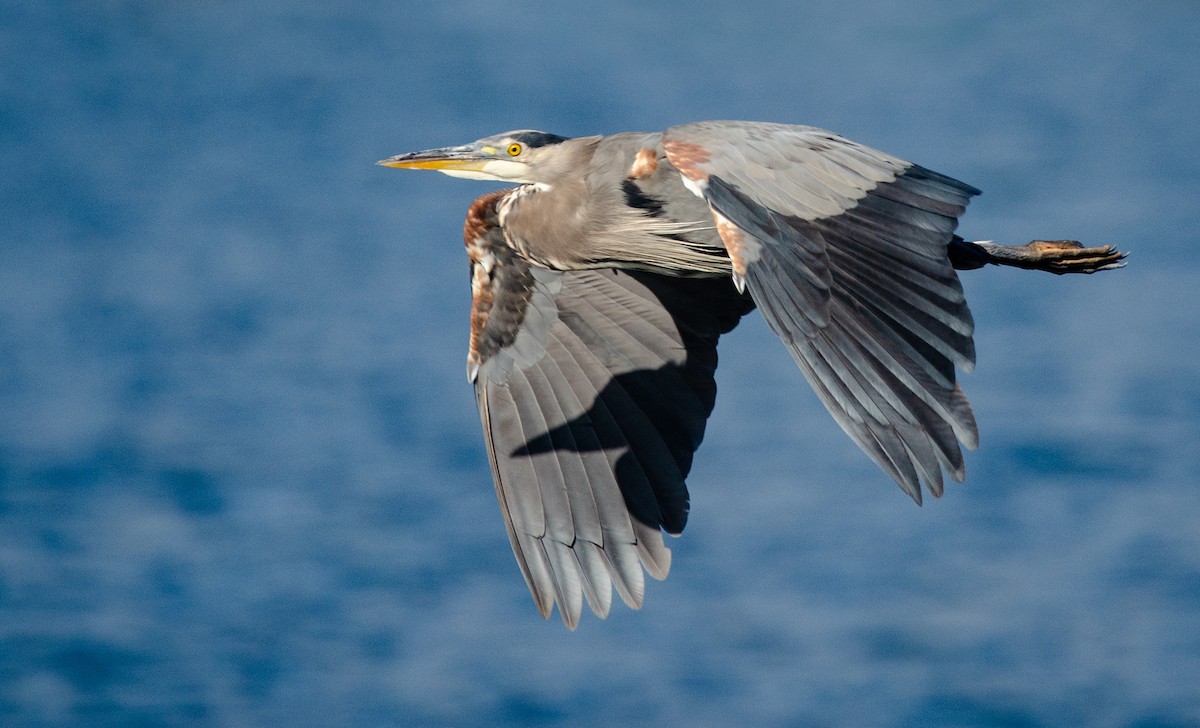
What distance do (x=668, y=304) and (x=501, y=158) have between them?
897mm

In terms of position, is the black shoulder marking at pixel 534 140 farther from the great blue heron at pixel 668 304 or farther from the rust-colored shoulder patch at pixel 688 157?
the rust-colored shoulder patch at pixel 688 157

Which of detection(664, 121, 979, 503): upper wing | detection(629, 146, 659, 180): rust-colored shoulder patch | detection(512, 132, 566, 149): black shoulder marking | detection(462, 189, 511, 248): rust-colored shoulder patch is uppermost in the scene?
detection(512, 132, 566, 149): black shoulder marking

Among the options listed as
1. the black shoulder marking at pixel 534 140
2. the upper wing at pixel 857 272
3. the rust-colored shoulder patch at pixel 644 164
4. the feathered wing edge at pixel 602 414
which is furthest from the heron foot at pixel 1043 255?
the black shoulder marking at pixel 534 140

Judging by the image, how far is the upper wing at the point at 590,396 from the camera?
249 inches

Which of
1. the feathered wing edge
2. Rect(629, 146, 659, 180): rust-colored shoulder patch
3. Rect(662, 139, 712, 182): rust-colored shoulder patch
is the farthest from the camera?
the feathered wing edge

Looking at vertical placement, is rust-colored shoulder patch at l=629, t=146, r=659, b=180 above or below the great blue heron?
above

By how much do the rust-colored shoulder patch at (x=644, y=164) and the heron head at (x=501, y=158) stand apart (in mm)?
375

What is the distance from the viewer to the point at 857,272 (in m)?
5.06

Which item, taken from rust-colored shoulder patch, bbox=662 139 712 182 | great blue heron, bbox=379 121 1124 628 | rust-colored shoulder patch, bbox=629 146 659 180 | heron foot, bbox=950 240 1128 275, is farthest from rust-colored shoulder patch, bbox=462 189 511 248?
heron foot, bbox=950 240 1128 275

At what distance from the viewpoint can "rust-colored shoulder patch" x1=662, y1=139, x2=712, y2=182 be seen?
5191mm

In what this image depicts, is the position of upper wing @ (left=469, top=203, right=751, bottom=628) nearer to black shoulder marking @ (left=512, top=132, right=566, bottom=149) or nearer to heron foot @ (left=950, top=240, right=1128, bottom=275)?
black shoulder marking @ (left=512, top=132, right=566, bottom=149)

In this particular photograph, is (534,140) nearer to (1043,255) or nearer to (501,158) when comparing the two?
(501,158)

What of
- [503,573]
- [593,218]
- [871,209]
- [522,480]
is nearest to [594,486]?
[522,480]

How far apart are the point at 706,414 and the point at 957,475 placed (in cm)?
189
